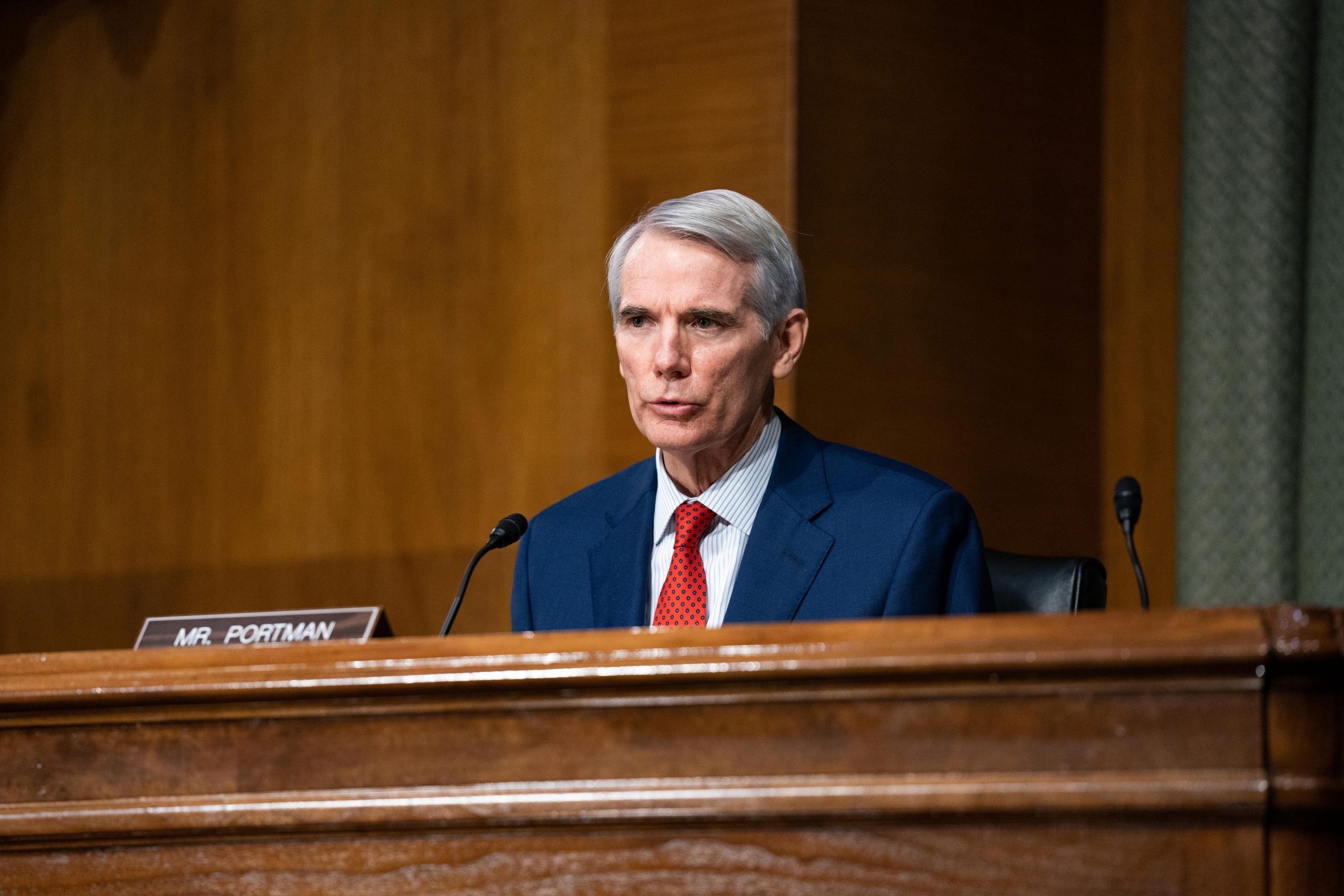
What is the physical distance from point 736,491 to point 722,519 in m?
0.05

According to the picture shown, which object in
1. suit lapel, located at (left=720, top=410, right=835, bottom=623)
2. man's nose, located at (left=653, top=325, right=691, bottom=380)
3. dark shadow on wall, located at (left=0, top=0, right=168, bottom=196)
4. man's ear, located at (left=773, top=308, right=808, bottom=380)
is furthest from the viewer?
dark shadow on wall, located at (left=0, top=0, right=168, bottom=196)

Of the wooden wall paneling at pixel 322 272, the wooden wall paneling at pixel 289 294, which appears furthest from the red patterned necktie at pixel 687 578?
the wooden wall paneling at pixel 289 294

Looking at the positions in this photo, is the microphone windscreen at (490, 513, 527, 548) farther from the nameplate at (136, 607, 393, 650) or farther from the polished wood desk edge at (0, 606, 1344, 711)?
the polished wood desk edge at (0, 606, 1344, 711)

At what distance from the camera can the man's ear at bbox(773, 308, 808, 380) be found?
6.23 ft

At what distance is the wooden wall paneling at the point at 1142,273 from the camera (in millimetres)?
A: 3113

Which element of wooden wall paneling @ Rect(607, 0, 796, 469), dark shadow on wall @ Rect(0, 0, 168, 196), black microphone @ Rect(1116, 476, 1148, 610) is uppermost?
dark shadow on wall @ Rect(0, 0, 168, 196)

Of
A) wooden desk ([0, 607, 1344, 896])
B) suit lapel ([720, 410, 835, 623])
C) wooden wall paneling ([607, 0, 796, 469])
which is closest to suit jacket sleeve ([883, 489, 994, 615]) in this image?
suit lapel ([720, 410, 835, 623])

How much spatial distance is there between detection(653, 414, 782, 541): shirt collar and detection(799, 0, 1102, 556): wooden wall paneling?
83cm

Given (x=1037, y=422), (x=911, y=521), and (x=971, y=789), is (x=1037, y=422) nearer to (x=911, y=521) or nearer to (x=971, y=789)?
(x=911, y=521)

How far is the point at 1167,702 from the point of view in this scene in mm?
912

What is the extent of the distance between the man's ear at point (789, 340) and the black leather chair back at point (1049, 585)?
382mm

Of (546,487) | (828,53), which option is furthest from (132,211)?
(828,53)

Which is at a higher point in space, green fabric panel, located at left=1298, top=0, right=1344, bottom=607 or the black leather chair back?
green fabric panel, located at left=1298, top=0, right=1344, bottom=607

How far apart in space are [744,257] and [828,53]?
116cm
